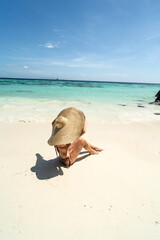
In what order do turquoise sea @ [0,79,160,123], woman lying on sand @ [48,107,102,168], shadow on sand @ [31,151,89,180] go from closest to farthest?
woman lying on sand @ [48,107,102,168], shadow on sand @ [31,151,89,180], turquoise sea @ [0,79,160,123]

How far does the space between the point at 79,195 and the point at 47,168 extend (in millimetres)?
777

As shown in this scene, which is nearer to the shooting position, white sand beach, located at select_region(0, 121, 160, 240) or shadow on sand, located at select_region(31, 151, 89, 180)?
white sand beach, located at select_region(0, 121, 160, 240)

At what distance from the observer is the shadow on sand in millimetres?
2134

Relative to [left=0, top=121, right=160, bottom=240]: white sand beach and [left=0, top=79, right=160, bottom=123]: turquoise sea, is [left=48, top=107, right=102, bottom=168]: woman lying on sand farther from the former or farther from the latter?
[left=0, top=79, right=160, bottom=123]: turquoise sea

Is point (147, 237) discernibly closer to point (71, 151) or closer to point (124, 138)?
point (71, 151)

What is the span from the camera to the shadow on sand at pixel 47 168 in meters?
2.13

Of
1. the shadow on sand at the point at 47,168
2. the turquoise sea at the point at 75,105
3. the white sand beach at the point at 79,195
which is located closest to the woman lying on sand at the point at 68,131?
the shadow on sand at the point at 47,168

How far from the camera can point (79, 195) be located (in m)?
1.81

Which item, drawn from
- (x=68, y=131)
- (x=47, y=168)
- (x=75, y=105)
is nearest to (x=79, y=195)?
(x=47, y=168)

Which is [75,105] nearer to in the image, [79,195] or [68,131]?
[68,131]

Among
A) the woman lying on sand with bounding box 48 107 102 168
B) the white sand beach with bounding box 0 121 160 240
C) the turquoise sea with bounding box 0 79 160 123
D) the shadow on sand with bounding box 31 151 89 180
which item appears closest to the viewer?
the white sand beach with bounding box 0 121 160 240

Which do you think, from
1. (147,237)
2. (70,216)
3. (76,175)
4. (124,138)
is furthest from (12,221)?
(124,138)

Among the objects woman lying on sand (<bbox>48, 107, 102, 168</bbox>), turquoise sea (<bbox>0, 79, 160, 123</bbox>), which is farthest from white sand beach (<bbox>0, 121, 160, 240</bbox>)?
turquoise sea (<bbox>0, 79, 160, 123</bbox>)

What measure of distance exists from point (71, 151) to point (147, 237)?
1.42 metres
